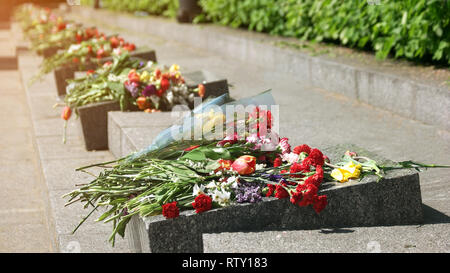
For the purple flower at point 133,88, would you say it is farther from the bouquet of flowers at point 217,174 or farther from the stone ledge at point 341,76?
the stone ledge at point 341,76

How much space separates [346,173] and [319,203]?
0.27 m

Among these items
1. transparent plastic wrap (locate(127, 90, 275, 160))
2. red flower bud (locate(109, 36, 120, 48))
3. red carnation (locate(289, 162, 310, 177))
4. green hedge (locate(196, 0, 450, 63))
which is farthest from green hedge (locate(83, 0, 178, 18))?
red carnation (locate(289, 162, 310, 177))

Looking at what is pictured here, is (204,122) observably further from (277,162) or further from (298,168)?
(298,168)

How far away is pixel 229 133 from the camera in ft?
11.4

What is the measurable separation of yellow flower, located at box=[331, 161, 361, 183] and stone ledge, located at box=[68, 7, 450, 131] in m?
1.93

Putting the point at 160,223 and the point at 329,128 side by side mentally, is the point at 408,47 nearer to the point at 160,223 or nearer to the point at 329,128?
the point at 329,128

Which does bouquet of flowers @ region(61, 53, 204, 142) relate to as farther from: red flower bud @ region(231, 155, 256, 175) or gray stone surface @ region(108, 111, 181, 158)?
red flower bud @ region(231, 155, 256, 175)

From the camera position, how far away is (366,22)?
629cm

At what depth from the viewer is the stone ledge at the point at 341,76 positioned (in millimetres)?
4973

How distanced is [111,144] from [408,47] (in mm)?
2628

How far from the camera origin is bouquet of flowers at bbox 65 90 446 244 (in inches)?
116

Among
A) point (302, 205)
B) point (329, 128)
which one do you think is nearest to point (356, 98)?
point (329, 128)

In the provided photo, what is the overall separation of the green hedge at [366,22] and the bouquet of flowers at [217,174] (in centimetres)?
236

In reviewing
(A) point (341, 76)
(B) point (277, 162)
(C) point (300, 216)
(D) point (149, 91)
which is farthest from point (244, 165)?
(A) point (341, 76)
